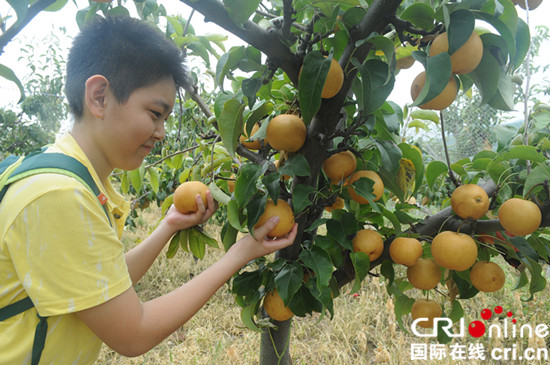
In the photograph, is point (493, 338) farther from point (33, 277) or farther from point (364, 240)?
point (33, 277)

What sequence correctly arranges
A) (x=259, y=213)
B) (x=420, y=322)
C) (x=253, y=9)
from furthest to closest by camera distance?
(x=420, y=322)
(x=259, y=213)
(x=253, y=9)

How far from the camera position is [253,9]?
56 centimetres

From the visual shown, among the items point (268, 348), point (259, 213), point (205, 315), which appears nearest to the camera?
point (259, 213)

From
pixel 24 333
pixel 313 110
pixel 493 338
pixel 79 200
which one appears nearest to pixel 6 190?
pixel 79 200

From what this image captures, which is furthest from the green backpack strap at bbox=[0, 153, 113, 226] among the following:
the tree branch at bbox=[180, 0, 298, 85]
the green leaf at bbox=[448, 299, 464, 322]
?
the green leaf at bbox=[448, 299, 464, 322]

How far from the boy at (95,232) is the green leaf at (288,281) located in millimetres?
79

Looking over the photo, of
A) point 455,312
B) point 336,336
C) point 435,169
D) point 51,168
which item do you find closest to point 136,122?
point 51,168

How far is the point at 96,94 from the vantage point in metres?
0.78

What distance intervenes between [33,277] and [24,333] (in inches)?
5.3

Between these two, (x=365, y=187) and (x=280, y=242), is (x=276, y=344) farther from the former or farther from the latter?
(x=365, y=187)

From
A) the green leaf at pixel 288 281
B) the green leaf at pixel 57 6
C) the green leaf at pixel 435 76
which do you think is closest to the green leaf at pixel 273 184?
the green leaf at pixel 288 281

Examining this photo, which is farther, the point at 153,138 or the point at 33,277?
the point at 153,138

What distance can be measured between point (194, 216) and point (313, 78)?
0.51 metres

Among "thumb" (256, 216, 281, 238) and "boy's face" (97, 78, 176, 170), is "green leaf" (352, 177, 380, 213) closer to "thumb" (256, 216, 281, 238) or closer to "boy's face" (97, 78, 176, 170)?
"thumb" (256, 216, 281, 238)
